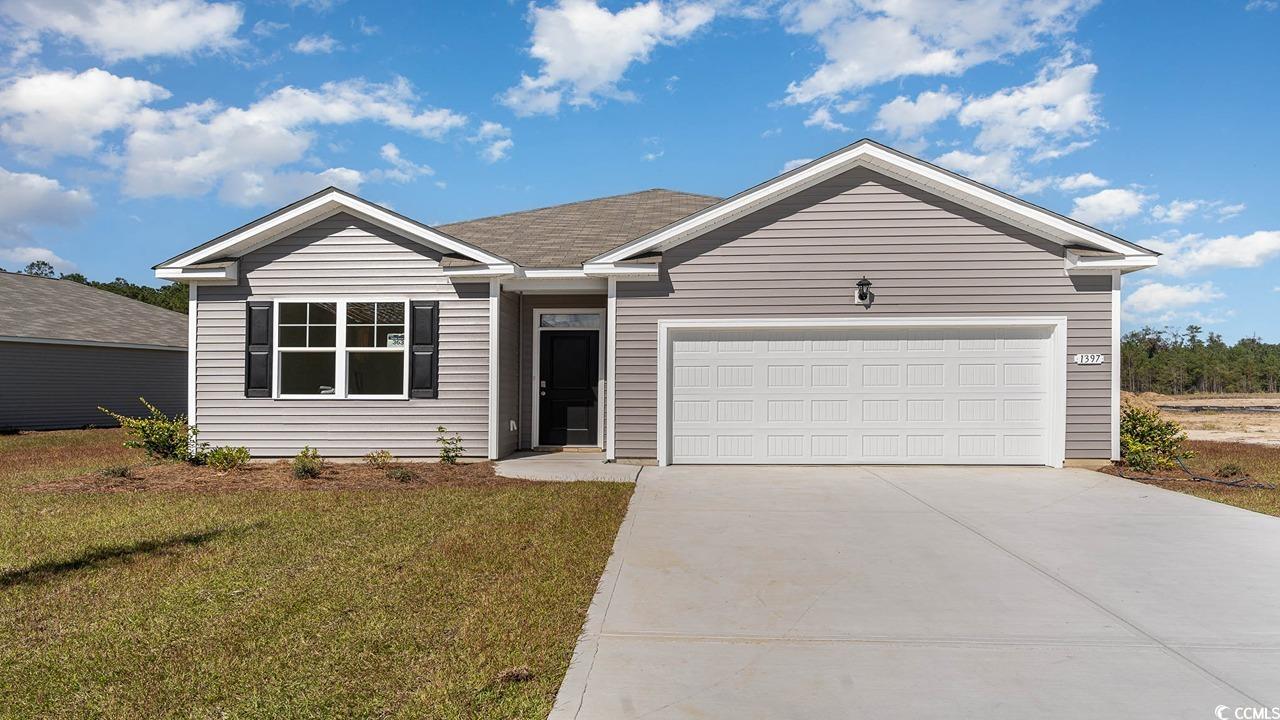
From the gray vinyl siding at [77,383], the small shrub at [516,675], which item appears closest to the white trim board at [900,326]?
the small shrub at [516,675]

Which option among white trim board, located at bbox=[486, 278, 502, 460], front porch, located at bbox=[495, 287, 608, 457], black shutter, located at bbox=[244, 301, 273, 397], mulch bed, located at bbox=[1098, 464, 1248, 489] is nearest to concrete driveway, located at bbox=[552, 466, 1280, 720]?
mulch bed, located at bbox=[1098, 464, 1248, 489]

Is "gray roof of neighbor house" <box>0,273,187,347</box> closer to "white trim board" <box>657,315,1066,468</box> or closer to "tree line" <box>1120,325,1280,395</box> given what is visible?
"white trim board" <box>657,315,1066,468</box>

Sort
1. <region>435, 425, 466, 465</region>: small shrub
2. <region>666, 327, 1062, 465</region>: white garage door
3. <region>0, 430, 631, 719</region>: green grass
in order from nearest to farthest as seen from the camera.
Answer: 1. <region>0, 430, 631, 719</region>: green grass
2. <region>666, 327, 1062, 465</region>: white garage door
3. <region>435, 425, 466, 465</region>: small shrub

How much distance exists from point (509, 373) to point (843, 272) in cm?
540

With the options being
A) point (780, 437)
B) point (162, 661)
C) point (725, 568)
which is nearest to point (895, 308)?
point (780, 437)

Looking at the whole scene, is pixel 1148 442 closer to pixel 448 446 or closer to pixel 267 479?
pixel 448 446

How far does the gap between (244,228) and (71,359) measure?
12847 mm

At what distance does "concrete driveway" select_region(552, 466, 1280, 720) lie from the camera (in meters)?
3.06

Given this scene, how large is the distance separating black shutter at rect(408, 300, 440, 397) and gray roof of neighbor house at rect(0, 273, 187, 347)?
13.6 m

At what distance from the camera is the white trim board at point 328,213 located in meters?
10.3

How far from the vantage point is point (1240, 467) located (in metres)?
10.0

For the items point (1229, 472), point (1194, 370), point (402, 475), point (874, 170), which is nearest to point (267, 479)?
point (402, 475)

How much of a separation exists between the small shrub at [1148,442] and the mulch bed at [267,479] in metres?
8.37

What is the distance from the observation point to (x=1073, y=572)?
16.2ft
